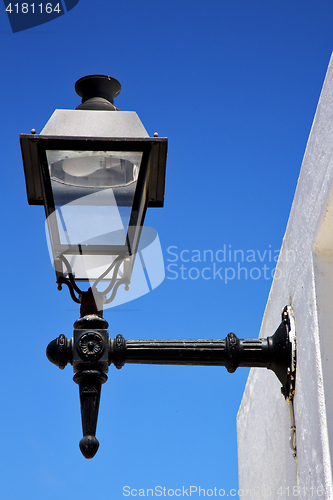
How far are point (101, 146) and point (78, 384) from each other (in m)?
0.95

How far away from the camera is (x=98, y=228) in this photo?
2.29 metres

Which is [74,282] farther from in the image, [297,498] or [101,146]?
[297,498]

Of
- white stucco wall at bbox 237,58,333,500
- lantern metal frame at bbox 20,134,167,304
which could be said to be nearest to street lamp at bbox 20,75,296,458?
lantern metal frame at bbox 20,134,167,304

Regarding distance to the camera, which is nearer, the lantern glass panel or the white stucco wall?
the white stucco wall

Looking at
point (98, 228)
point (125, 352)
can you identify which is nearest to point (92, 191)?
point (98, 228)

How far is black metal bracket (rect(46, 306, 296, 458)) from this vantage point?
227cm

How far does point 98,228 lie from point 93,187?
0.19 metres

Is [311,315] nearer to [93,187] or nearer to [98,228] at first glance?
[98,228]

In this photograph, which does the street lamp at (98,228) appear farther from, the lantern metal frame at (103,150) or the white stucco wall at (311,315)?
the white stucco wall at (311,315)

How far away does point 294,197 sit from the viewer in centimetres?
277

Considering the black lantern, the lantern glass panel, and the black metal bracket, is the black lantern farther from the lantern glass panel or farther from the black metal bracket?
the black metal bracket

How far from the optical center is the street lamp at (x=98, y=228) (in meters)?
2.27

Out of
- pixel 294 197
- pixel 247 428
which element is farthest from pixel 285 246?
pixel 247 428

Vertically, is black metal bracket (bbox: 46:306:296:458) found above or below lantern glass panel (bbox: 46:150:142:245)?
below
